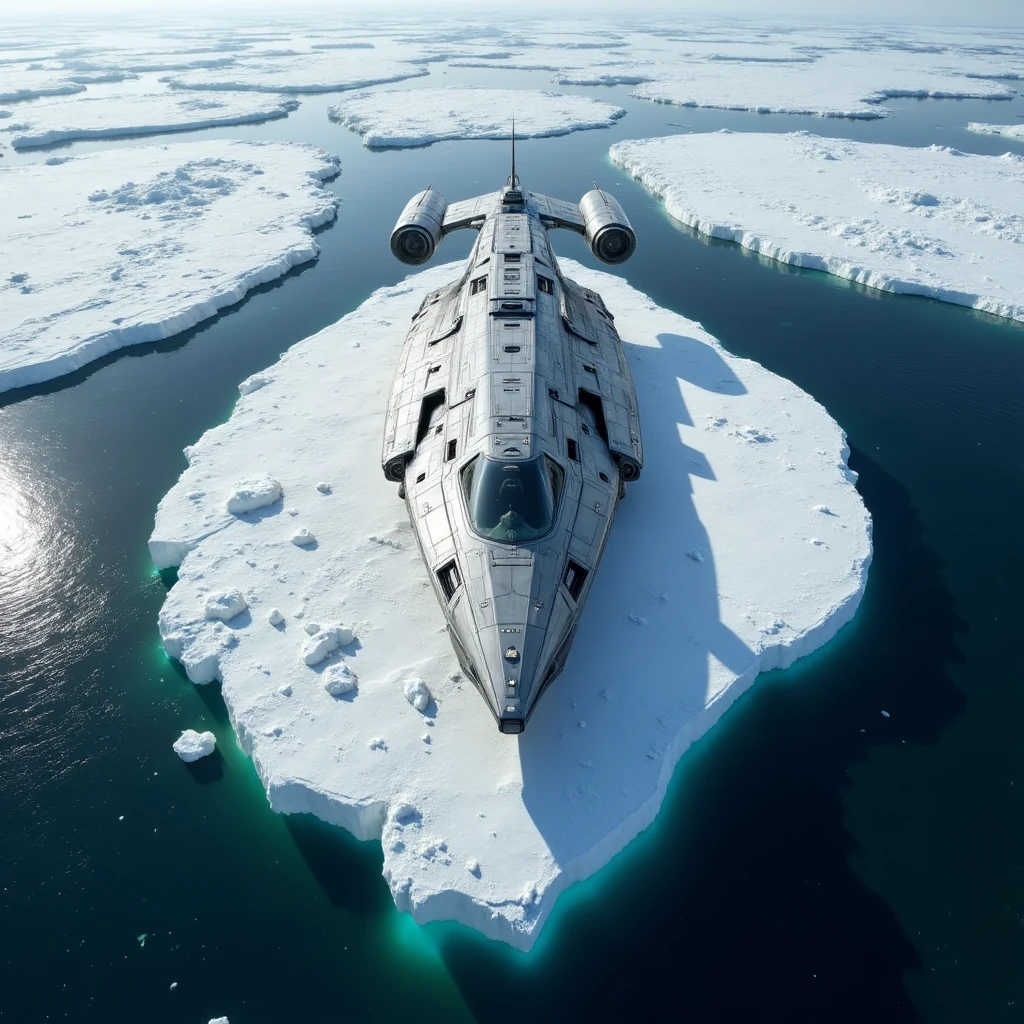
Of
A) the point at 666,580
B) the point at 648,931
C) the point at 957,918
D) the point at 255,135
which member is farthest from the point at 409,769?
the point at 255,135

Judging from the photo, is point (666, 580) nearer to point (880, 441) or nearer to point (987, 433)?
point (880, 441)

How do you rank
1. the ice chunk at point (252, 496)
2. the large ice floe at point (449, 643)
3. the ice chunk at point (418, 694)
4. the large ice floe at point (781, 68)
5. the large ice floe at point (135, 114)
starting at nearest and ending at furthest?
the large ice floe at point (449, 643) → the ice chunk at point (418, 694) → the ice chunk at point (252, 496) → the large ice floe at point (135, 114) → the large ice floe at point (781, 68)

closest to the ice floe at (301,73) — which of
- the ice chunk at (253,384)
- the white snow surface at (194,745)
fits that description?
the ice chunk at (253,384)

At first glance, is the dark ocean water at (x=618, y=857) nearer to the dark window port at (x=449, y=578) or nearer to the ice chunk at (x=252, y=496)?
the ice chunk at (x=252, y=496)

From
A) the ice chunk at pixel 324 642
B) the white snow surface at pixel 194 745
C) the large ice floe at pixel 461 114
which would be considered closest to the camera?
the white snow surface at pixel 194 745

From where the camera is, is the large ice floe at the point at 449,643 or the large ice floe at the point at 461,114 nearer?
the large ice floe at the point at 449,643

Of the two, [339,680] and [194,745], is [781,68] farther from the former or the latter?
[194,745]
